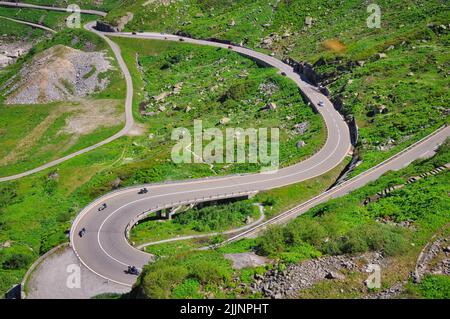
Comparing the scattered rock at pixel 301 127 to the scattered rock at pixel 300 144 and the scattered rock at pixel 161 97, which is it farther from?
the scattered rock at pixel 161 97

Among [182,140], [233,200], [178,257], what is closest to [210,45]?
[182,140]

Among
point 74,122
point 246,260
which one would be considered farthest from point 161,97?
point 246,260

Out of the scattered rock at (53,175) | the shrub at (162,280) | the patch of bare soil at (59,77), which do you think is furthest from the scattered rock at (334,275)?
the patch of bare soil at (59,77)

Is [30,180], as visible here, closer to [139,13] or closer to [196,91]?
[196,91]

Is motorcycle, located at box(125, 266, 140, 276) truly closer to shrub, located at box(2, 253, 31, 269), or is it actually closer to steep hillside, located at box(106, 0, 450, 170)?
shrub, located at box(2, 253, 31, 269)
